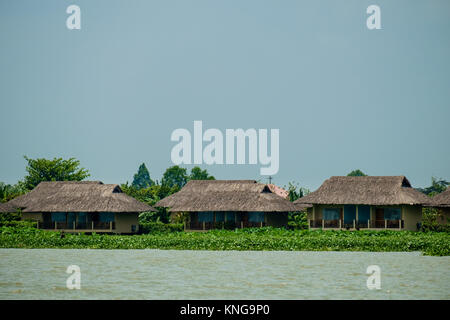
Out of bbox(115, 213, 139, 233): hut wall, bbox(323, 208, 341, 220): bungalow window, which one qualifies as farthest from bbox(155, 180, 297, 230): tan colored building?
bbox(323, 208, 341, 220): bungalow window

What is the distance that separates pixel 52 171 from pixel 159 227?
976 inches

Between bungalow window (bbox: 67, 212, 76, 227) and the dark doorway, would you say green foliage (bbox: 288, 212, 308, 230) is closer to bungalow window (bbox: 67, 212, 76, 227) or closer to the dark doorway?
the dark doorway

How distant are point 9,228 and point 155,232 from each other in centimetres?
1048

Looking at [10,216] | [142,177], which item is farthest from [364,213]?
[142,177]

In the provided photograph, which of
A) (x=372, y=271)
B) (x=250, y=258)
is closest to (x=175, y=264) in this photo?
(x=250, y=258)

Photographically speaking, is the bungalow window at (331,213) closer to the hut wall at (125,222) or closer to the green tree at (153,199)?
the green tree at (153,199)

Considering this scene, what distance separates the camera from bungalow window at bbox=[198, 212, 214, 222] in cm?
5656

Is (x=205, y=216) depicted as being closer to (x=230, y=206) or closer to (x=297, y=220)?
(x=230, y=206)

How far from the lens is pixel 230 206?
5522 cm

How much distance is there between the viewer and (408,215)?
176ft

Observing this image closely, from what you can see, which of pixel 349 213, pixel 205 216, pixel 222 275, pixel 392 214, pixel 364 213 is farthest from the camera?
pixel 205 216

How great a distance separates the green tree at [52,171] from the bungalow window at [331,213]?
105ft

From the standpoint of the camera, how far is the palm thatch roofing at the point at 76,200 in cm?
5522
